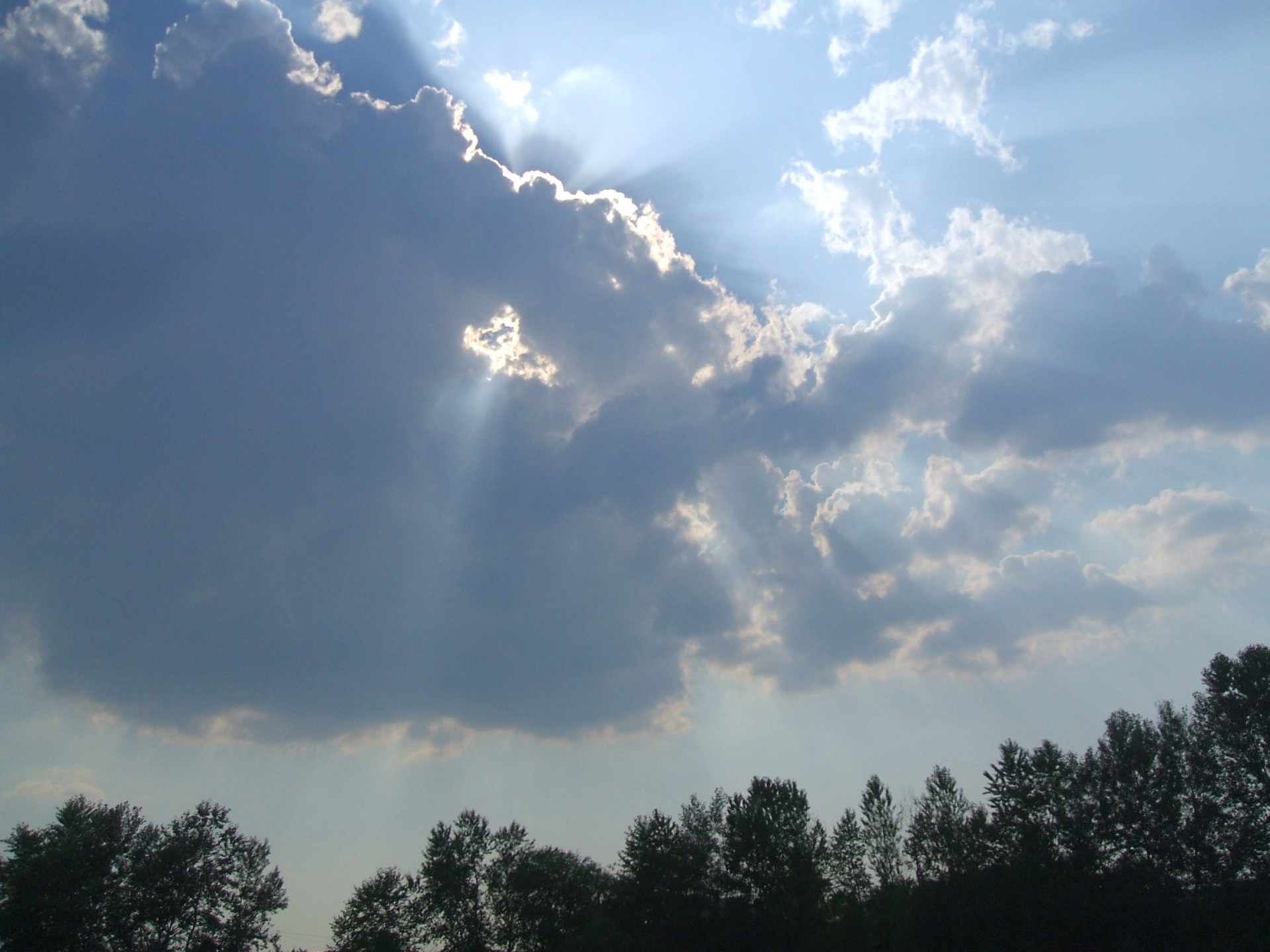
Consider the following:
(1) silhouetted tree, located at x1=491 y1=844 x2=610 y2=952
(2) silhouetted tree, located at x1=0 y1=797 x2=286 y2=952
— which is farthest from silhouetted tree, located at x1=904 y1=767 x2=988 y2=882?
(2) silhouetted tree, located at x1=0 y1=797 x2=286 y2=952

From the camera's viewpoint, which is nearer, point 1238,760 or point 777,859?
point 1238,760

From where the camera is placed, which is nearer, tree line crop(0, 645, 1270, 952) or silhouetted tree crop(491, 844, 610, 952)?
tree line crop(0, 645, 1270, 952)

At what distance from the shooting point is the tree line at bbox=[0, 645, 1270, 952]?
159ft

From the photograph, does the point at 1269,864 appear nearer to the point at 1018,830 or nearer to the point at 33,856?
the point at 1018,830

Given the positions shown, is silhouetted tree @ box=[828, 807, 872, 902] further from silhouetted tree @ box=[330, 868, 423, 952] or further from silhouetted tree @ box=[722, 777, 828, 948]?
silhouetted tree @ box=[330, 868, 423, 952]

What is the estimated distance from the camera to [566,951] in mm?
59219

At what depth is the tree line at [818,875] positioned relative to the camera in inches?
1907

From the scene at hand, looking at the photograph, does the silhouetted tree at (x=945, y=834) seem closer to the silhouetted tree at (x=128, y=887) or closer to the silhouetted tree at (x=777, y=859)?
the silhouetted tree at (x=777, y=859)

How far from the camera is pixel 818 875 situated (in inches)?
2581

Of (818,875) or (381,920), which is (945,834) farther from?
(381,920)

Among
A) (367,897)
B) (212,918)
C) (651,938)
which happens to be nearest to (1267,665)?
(651,938)

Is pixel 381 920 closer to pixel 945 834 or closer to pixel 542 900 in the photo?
pixel 542 900

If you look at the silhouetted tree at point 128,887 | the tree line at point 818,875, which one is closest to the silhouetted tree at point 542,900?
the tree line at point 818,875

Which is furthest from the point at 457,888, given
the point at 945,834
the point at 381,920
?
the point at 945,834
